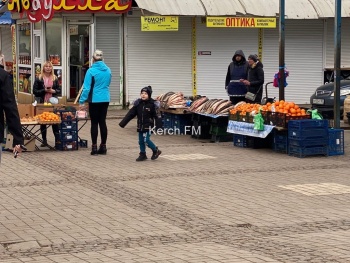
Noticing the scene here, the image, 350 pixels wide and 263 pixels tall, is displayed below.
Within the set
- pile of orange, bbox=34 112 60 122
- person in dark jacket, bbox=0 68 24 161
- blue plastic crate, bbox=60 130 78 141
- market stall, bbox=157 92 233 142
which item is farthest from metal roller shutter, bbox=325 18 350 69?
person in dark jacket, bbox=0 68 24 161

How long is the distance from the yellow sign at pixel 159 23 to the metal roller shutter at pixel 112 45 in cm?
97

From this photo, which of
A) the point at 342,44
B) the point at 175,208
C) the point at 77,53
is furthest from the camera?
the point at 342,44

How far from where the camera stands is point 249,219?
10375 mm

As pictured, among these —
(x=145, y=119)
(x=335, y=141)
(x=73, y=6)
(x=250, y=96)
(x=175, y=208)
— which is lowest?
(x=175, y=208)

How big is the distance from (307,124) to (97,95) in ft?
12.6

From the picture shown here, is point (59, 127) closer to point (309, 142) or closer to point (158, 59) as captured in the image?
point (309, 142)

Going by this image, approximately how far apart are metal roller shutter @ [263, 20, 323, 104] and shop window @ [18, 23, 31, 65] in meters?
7.59

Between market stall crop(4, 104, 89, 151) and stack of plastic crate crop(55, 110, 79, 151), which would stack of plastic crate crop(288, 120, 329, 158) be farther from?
stack of plastic crate crop(55, 110, 79, 151)

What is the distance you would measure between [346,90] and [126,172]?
10956 mm

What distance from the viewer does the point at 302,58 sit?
29.0m

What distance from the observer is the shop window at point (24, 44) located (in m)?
28.5

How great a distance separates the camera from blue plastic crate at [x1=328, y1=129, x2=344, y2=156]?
16.4m

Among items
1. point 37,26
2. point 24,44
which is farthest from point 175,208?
point 24,44

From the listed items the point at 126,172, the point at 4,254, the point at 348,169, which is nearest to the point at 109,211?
the point at 4,254
